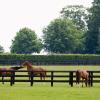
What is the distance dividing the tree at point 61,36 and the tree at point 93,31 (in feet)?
22.3

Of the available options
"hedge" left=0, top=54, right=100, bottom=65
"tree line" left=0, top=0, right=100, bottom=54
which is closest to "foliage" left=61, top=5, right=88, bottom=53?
"tree line" left=0, top=0, right=100, bottom=54

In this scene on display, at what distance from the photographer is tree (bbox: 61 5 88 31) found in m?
154

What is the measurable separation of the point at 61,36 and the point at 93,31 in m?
13.8

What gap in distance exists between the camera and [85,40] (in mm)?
135875

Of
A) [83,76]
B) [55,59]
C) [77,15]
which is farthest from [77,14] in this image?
[83,76]

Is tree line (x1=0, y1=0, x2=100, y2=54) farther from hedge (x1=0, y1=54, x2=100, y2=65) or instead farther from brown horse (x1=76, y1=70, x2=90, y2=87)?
brown horse (x1=76, y1=70, x2=90, y2=87)

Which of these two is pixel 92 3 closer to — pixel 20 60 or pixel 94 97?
pixel 20 60

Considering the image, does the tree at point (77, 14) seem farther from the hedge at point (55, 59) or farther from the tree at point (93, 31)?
the hedge at point (55, 59)

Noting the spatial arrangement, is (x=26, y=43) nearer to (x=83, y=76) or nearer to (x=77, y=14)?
(x=77, y=14)

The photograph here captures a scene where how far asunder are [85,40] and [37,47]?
59.1ft

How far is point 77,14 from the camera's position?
514 ft

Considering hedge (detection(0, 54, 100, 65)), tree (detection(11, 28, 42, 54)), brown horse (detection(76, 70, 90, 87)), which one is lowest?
brown horse (detection(76, 70, 90, 87))

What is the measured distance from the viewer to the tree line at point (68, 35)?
13312cm

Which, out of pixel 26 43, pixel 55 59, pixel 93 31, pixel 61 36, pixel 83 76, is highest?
pixel 93 31
